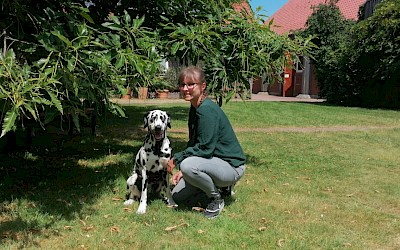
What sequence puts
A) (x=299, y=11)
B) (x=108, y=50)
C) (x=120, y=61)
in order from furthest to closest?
(x=299, y=11) < (x=108, y=50) < (x=120, y=61)

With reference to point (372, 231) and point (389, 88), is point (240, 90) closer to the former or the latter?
point (372, 231)

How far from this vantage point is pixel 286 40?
6.44 m

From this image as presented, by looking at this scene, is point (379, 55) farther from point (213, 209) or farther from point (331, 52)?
point (213, 209)

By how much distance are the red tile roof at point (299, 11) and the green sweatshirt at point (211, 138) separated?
28.9 meters

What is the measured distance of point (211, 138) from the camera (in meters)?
4.54

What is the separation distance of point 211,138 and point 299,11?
36.3 m

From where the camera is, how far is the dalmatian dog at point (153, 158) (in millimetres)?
4758

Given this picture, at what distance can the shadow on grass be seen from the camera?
4.63 metres

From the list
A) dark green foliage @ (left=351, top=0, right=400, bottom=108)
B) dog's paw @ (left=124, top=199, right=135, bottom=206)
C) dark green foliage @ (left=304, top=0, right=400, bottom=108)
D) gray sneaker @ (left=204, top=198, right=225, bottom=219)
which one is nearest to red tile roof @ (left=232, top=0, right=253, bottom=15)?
gray sneaker @ (left=204, top=198, right=225, bottom=219)

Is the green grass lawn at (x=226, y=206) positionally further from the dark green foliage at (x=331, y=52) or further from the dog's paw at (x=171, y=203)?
the dark green foliage at (x=331, y=52)

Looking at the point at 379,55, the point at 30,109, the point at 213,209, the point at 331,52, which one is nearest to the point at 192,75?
the point at 213,209

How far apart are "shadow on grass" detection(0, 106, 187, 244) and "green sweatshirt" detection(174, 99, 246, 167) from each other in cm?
145

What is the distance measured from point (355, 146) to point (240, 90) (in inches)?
188

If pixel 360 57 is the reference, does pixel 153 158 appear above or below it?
below
